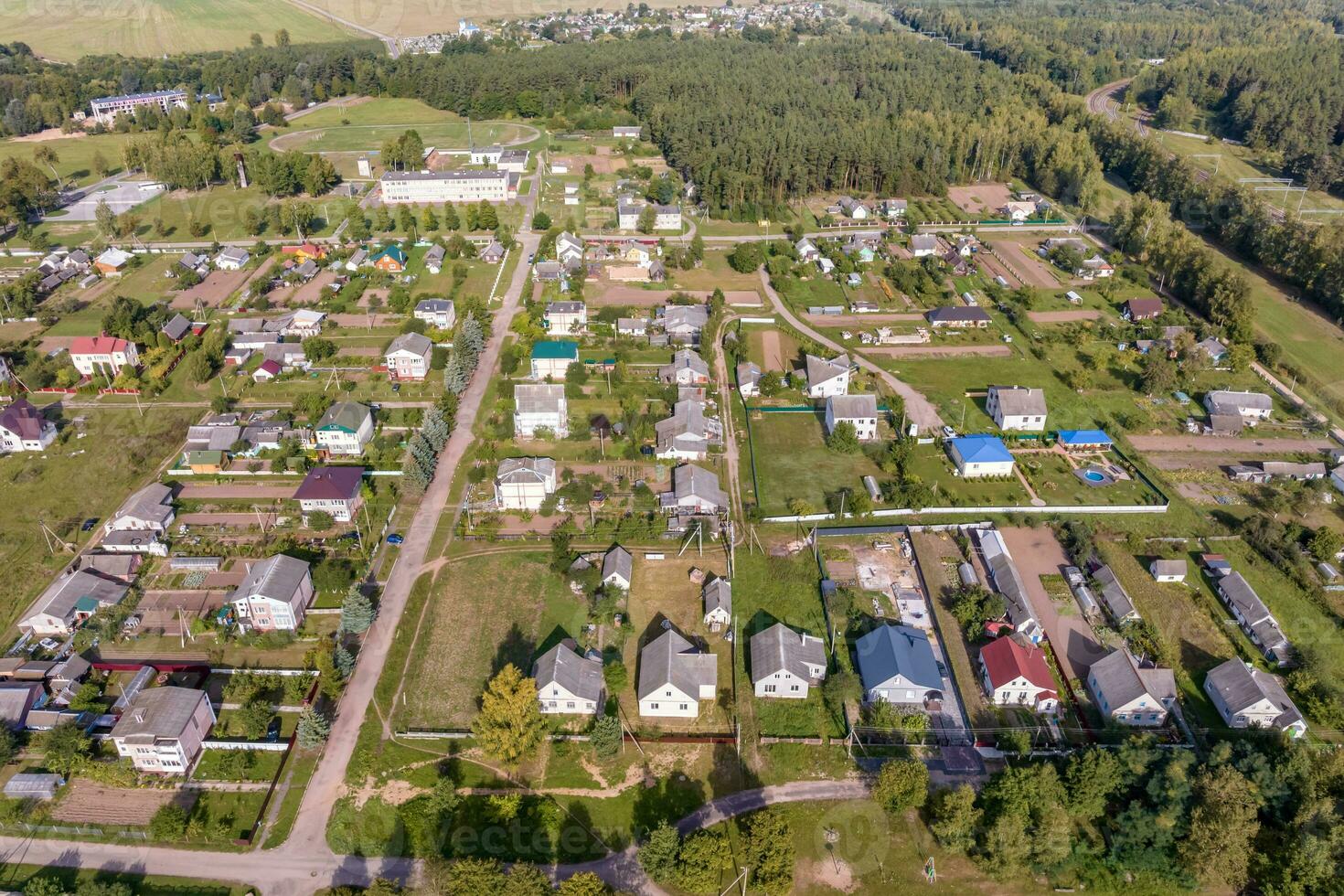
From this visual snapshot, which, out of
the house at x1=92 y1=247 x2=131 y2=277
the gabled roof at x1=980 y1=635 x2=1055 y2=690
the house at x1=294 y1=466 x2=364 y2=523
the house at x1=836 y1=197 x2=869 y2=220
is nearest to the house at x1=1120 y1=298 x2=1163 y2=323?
the house at x1=836 y1=197 x2=869 y2=220

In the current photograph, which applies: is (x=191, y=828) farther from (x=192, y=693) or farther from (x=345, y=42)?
(x=345, y=42)

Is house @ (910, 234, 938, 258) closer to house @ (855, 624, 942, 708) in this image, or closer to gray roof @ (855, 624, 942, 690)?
gray roof @ (855, 624, 942, 690)

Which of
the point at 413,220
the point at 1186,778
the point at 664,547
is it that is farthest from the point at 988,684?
the point at 413,220

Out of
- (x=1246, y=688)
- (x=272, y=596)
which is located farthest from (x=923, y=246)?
(x=272, y=596)

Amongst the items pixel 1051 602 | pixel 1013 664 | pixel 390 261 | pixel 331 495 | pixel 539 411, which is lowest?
pixel 1051 602

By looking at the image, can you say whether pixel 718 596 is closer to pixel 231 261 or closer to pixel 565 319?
pixel 565 319

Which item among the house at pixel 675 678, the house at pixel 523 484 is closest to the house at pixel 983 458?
the house at pixel 675 678
